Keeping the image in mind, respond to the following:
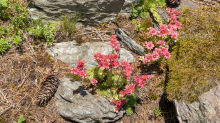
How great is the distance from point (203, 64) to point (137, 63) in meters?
1.59

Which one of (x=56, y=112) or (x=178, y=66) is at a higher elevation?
(x=178, y=66)

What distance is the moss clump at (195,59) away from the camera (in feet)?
10.6

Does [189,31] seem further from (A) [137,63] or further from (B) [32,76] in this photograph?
(B) [32,76]

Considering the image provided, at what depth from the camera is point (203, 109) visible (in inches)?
116

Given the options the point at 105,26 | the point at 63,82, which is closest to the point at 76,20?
the point at 105,26

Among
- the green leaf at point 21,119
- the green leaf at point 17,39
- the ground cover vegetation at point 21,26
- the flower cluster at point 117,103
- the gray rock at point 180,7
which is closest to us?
the green leaf at point 21,119

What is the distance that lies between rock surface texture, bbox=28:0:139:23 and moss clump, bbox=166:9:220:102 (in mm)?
1973

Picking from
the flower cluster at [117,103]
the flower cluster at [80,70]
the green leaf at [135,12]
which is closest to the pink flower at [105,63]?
the flower cluster at [80,70]

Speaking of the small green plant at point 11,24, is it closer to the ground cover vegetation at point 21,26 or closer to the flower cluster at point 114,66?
the ground cover vegetation at point 21,26

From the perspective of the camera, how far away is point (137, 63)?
173 inches

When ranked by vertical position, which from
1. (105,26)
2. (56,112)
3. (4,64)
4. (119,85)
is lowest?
(56,112)

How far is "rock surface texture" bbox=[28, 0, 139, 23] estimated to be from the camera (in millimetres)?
4539

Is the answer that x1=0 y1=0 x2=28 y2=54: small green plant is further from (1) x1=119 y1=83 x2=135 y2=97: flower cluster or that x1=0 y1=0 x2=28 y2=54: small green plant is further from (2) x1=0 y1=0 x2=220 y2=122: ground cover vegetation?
(1) x1=119 y1=83 x2=135 y2=97: flower cluster

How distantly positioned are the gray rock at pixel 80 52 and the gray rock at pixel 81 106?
2.40 feet
